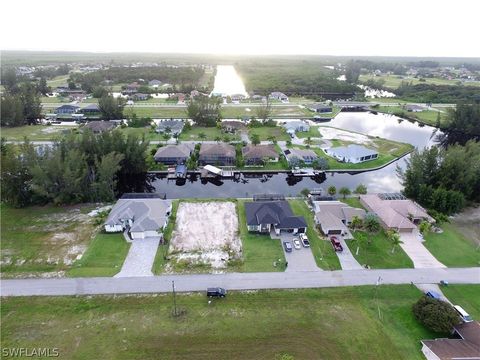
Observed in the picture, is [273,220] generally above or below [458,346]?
above

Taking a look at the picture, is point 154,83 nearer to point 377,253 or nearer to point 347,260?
point 347,260

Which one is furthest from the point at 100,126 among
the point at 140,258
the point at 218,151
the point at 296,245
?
the point at 296,245

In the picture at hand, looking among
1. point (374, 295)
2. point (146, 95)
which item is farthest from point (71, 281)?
point (146, 95)

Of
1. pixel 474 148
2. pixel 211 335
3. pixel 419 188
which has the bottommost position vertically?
pixel 211 335

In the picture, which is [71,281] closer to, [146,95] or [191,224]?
[191,224]

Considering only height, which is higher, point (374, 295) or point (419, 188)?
point (419, 188)

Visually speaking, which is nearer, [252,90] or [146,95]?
[146,95]
